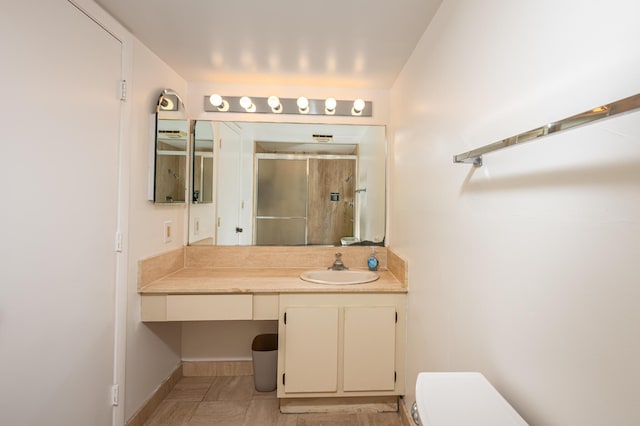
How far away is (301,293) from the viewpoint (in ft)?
5.72

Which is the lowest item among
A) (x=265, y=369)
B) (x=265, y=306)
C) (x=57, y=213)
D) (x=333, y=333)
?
(x=265, y=369)

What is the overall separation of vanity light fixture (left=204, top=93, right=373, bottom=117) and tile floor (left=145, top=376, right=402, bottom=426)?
2022 millimetres

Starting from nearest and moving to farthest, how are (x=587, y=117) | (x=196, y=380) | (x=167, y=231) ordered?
(x=587, y=117), (x=167, y=231), (x=196, y=380)

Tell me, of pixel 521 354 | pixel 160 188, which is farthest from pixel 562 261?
pixel 160 188

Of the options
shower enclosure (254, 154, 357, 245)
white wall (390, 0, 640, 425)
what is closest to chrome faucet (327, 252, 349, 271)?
shower enclosure (254, 154, 357, 245)

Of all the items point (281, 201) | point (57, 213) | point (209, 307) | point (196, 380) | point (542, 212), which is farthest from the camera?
point (281, 201)

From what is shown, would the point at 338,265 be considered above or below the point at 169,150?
below

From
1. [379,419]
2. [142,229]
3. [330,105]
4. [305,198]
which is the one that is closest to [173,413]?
[142,229]

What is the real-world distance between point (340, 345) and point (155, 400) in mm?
1203

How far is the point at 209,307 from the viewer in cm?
170

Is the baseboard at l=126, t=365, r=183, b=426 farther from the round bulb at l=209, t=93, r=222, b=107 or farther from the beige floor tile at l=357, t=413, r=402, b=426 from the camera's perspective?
the round bulb at l=209, t=93, r=222, b=107

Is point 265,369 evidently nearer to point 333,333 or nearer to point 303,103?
point 333,333

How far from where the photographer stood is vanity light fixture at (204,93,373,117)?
7.06ft

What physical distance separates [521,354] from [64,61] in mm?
1835
